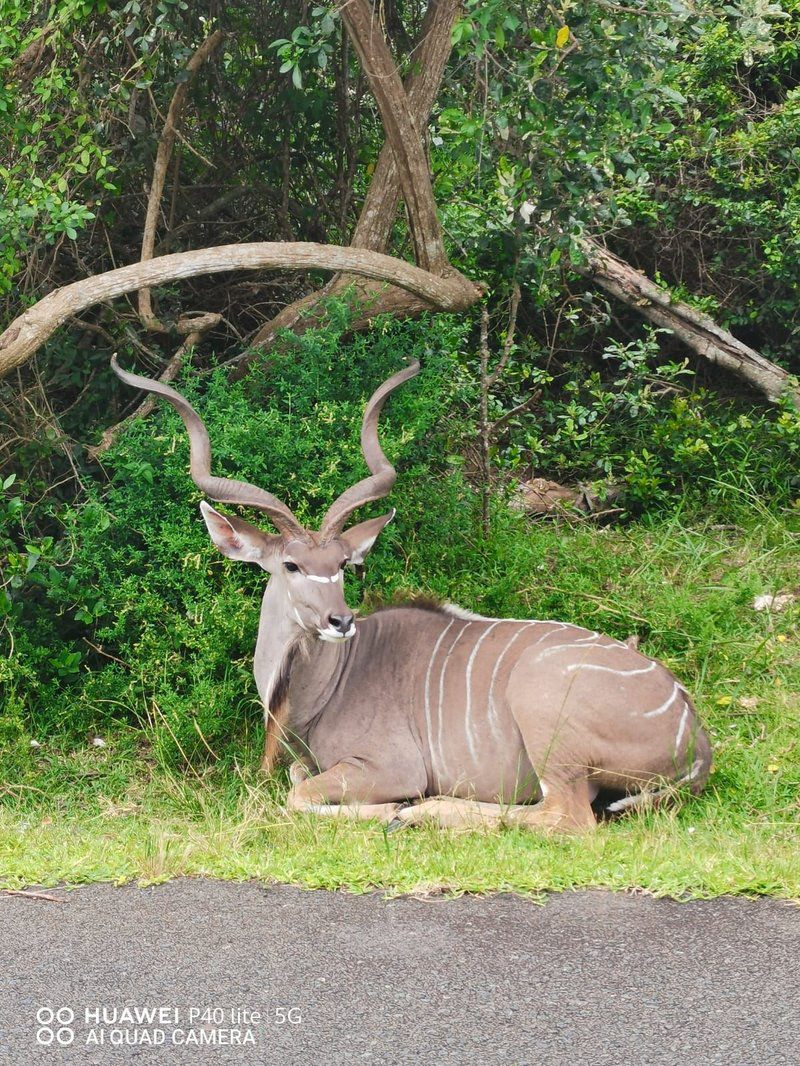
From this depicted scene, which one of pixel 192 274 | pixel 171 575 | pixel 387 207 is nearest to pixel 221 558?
pixel 171 575

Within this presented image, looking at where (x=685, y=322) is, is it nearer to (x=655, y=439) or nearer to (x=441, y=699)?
(x=655, y=439)

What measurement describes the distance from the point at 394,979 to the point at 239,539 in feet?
6.52

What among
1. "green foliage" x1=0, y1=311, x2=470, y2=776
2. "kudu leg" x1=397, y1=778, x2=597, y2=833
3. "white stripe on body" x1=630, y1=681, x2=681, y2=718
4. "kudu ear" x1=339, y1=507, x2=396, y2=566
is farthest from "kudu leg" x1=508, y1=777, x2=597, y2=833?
"green foliage" x1=0, y1=311, x2=470, y2=776

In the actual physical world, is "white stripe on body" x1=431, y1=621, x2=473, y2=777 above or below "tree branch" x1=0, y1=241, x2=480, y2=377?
below

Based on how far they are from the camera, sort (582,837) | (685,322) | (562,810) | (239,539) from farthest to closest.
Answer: (685,322)
(239,539)
(562,810)
(582,837)

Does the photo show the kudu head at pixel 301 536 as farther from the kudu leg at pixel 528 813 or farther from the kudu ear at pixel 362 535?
the kudu leg at pixel 528 813

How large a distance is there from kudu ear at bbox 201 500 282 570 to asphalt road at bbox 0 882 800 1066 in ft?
4.62

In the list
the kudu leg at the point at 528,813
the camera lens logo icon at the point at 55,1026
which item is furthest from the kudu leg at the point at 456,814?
the camera lens logo icon at the point at 55,1026

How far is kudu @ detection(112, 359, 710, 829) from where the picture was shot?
4.14 m

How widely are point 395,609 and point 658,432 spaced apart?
2.54 m

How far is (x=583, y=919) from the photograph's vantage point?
310 centimetres

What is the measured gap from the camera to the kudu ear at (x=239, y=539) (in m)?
4.41

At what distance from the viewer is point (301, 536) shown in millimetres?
4410

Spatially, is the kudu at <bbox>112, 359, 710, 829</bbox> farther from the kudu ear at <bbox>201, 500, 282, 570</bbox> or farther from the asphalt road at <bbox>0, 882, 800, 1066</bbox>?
the asphalt road at <bbox>0, 882, 800, 1066</bbox>
